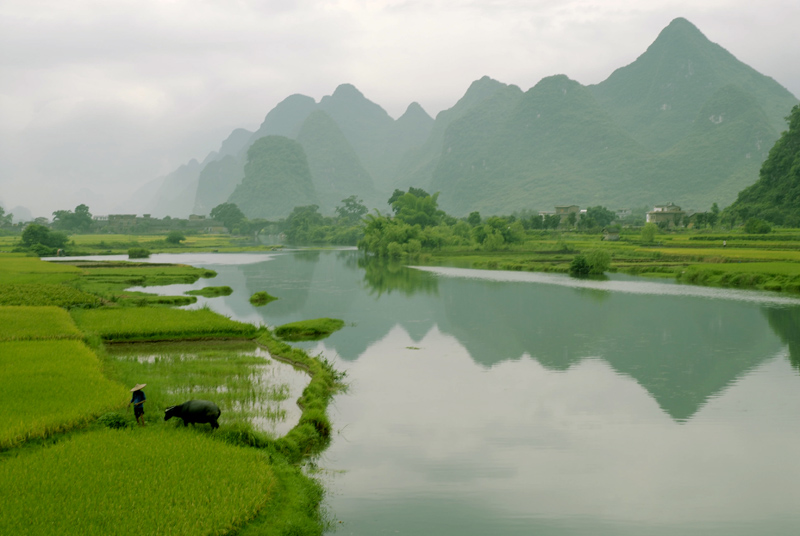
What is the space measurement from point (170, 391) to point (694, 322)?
2116 centimetres

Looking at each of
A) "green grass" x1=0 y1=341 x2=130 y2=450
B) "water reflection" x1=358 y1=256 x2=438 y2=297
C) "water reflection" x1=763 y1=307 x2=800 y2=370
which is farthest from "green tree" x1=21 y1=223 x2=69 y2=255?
"water reflection" x1=763 y1=307 x2=800 y2=370

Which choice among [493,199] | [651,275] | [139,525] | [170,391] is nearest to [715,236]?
[651,275]

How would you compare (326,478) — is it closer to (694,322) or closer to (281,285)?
(694,322)

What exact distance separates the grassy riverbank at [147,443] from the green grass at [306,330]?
2.93 m

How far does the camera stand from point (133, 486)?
305 inches

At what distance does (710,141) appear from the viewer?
15950 cm

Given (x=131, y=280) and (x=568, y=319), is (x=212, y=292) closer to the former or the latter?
(x=131, y=280)

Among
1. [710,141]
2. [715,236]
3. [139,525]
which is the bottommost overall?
[139,525]

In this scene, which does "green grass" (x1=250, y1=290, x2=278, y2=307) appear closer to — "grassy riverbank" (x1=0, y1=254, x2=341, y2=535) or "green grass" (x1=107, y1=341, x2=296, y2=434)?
"green grass" (x1=107, y1=341, x2=296, y2=434)

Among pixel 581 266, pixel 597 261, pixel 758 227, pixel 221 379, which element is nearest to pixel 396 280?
pixel 581 266

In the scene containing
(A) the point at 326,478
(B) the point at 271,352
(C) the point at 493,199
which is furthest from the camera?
(C) the point at 493,199

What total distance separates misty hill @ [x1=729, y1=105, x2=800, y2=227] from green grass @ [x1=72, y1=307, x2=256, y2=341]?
63.2m

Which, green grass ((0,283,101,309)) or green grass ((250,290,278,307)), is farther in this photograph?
green grass ((250,290,278,307))

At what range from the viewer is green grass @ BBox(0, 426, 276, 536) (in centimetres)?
686
